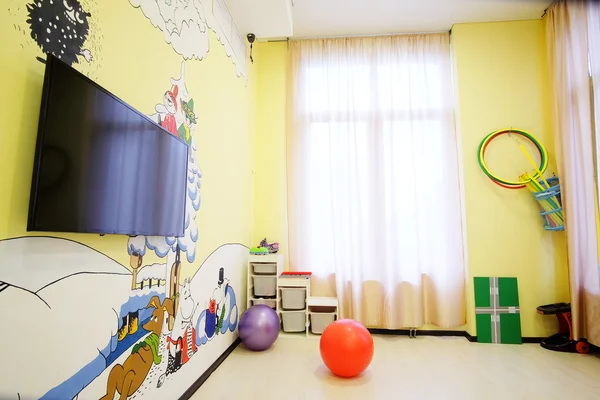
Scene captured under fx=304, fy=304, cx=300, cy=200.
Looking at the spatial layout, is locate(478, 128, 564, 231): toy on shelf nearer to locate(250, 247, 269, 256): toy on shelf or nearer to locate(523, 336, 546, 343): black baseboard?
locate(523, 336, 546, 343): black baseboard

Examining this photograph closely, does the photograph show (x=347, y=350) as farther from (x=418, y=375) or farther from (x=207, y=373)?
(x=207, y=373)

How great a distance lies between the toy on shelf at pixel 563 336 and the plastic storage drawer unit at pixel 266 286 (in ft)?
8.44

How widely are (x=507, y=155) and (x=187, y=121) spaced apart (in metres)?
3.15

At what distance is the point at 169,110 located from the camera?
1774mm

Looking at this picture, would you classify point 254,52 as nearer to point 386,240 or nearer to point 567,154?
point 386,240

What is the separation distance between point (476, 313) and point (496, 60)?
8.88ft

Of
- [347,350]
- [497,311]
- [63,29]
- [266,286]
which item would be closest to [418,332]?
[497,311]

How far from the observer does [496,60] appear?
3.33 metres

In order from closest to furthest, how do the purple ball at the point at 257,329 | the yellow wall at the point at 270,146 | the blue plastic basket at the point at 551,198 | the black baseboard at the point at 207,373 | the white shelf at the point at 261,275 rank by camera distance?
the black baseboard at the point at 207,373, the purple ball at the point at 257,329, the blue plastic basket at the point at 551,198, the white shelf at the point at 261,275, the yellow wall at the point at 270,146

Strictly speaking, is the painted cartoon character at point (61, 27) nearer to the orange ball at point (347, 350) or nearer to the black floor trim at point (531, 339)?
the orange ball at point (347, 350)

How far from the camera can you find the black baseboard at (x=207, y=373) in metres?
1.92

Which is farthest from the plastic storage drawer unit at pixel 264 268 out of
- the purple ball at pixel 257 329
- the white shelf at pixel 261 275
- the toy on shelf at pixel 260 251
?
the purple ball at pixel 257 329

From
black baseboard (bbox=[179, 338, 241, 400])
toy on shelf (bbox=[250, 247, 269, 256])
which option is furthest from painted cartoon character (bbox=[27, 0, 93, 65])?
toy on shelf (bbox=[250, 247, 269, 256])

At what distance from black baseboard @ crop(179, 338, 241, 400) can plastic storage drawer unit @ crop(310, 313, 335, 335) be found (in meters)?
0.75
